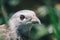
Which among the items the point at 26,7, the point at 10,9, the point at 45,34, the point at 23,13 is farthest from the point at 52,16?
the point at 26,7

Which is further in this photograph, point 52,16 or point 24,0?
point 24,0

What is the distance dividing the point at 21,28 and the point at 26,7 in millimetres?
1327

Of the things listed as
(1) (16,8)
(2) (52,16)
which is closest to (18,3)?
(1) (16,8)

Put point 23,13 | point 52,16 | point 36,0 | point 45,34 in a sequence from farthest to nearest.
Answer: point 36,0, point 45,34, point 23,13, point 52,16

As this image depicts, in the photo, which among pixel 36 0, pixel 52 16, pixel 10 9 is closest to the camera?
pixel 52 16

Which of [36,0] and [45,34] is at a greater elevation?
[36,0]

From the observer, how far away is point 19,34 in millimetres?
2150

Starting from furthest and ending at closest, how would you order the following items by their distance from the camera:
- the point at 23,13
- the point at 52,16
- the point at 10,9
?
the point at 10,9
the point at 23,13
the point at 52,16

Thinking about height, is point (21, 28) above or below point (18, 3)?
below

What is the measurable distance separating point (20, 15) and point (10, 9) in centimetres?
112

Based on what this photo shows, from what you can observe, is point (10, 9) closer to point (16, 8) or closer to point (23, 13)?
point (16, 8)

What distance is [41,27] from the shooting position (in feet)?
9.31

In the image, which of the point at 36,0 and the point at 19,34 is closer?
the point at 19,34

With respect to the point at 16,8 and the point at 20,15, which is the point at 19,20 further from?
the point at 16,8
